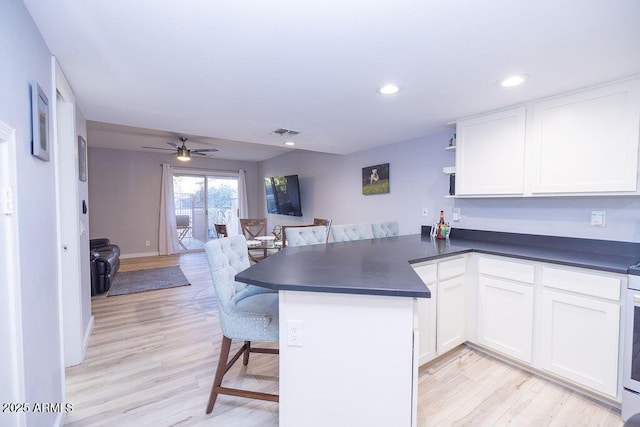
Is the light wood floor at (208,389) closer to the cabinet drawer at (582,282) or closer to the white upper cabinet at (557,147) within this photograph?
the cabinet drawer at (582,282)

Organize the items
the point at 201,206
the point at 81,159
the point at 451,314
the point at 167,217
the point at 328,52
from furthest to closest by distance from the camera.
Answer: the point at 201,206, the point at 167,217, the point at 81,159, the point at 451,314, the point at 328,52

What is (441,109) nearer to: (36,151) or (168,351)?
(36,151)

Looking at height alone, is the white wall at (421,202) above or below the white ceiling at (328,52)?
below

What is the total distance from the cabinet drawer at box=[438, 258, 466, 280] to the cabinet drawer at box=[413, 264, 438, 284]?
6 centimetres

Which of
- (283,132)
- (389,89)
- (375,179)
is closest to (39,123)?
(389,89)

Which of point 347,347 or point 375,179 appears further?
point 375,179

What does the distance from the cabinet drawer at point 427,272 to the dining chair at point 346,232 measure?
1.00 meters

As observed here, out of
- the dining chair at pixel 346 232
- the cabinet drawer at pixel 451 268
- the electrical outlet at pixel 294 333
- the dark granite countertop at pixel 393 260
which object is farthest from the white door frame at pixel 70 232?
the cabinet drawer at pixel 451 268

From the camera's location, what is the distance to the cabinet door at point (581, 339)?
5.69 feet

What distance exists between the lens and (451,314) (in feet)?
7.57

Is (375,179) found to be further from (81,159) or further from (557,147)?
(81,159)

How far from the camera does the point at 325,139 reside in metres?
3.71

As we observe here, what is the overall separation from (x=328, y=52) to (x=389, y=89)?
70cm

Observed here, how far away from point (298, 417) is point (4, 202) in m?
1.53
